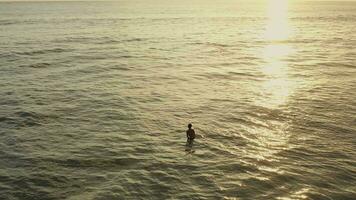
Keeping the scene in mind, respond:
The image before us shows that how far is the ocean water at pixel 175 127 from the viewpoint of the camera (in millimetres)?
22000

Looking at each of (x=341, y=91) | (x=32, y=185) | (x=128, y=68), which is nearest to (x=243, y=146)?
(x=32, y=185)

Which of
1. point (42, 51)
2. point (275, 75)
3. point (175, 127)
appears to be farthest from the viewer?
point (42, 51)

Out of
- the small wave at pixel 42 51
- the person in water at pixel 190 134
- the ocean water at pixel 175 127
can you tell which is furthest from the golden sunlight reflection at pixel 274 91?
the small wave at pixel 42 51

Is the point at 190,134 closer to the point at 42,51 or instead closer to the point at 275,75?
the point at 275,75

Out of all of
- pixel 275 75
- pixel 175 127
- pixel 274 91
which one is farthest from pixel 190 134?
pixel 275 75

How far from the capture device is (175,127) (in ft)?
102

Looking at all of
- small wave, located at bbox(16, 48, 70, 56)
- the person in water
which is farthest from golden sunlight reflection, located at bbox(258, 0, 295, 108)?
small wave, located at bbox(16, 48, 70, 56)

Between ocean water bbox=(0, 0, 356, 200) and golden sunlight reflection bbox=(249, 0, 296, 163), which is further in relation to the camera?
golden sunlight reflection bbox=(249, 0, 296, 163)

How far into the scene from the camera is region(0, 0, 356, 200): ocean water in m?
22.0

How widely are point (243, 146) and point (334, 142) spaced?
6382mm

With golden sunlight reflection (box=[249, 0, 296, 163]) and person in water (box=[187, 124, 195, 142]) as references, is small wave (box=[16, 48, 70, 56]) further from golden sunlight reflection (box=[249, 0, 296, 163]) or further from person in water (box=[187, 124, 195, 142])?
person in water (box=[187, 124, 195, 142])

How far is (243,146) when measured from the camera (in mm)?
27078

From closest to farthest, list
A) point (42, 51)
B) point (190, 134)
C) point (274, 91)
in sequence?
point (190, 134), point (274, 91), point (42, 51)

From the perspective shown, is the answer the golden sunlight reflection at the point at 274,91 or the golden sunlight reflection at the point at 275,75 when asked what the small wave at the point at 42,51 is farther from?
the golden sunlight reflection at the point at 275,75
